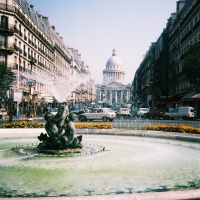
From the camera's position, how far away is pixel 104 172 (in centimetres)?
773

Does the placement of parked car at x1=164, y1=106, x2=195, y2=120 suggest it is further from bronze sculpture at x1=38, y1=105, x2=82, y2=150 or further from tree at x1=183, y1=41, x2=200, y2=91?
bronze sculpture at x1=38, y1=105, x2=82, y2=150

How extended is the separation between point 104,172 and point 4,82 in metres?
31.3

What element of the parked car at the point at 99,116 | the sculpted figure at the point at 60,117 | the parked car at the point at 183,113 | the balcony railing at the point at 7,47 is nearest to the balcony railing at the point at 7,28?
the balcony railing at the point at 7,47

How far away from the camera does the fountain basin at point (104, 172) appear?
20.5 feet

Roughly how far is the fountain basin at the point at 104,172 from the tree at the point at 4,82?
26.9 metres

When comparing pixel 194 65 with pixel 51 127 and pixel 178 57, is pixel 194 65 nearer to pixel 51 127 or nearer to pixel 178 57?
pixel 178 57

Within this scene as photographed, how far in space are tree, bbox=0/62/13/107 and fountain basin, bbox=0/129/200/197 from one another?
26928mm

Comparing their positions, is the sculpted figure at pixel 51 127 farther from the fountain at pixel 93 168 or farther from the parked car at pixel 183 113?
the parked car at pixel 183 113

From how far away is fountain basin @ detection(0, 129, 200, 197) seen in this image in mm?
6262

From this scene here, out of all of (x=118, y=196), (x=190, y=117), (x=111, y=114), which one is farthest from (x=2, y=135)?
(x=190, y=117)

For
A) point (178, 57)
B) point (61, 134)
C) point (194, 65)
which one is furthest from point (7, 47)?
point (61, 134)

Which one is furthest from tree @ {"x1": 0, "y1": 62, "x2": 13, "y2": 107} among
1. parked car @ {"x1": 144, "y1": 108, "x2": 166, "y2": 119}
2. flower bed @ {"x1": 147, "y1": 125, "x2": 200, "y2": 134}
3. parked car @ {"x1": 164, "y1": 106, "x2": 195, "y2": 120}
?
flower bed @ {"x1": 147, "y1": 125, "x2": 200, "y2": 134}

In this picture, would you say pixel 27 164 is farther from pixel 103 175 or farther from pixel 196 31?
pixel 196 31

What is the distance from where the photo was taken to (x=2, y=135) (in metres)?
15.6
